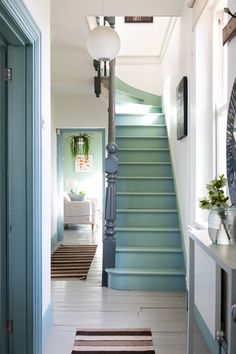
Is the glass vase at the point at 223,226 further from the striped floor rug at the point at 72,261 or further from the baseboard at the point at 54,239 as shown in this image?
the baseboard at the point at 54,239

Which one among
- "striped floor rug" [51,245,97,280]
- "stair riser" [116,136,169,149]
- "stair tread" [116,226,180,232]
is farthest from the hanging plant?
"stair tread" [116,226,180,232]

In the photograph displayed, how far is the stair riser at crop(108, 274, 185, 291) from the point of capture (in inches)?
147

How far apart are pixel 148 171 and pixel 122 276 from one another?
181 cm

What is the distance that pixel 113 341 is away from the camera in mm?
2617

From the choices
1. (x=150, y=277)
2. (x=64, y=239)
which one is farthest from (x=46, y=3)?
(x=64, y=239)

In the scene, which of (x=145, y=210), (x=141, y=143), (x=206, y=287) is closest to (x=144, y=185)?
(x=145, y=210)

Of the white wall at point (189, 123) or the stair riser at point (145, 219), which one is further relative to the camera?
the stair riser at point (145, 219)

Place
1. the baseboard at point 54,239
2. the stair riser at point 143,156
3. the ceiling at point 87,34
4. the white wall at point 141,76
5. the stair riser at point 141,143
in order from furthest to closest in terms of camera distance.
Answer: the white wall at point 141,76, the baseboard at point 54,239, the stair riser at point 141,143, the stair riser at point 143,156, the ceiling at point 87,34

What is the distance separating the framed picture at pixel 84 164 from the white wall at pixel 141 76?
5.07 meters

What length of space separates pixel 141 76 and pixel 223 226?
5.42 m

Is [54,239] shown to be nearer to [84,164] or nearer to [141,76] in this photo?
[141,76]

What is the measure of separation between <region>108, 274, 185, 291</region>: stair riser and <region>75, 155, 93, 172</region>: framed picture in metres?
7.96

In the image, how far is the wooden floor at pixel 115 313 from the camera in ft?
8.56

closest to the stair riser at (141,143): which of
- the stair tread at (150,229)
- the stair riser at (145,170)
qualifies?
the stair riser at (145,170)
